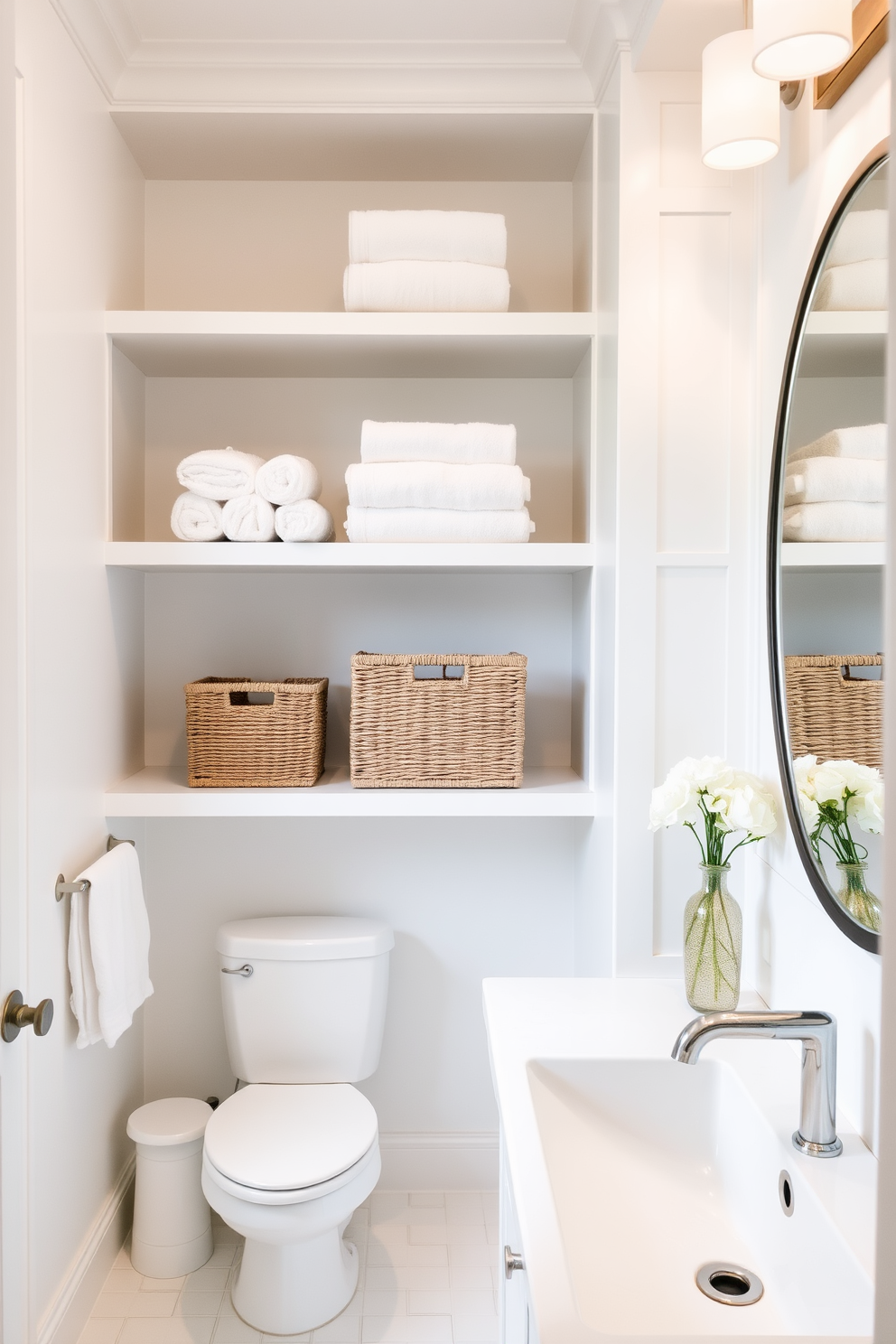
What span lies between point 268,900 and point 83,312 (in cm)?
134

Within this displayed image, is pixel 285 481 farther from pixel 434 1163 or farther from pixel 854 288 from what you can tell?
pixel 434 1163

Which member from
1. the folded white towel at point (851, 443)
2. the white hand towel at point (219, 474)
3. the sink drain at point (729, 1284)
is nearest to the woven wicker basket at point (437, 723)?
the white hand towel at point (219, 474)

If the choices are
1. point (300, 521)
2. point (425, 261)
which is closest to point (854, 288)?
point (425, 261)

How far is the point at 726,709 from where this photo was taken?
5.67ft

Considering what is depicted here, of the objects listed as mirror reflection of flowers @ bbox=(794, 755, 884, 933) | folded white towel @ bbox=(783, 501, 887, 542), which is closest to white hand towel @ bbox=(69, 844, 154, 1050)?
mirror reflection of flowers @ bbox=(794, 755, 884, 933)

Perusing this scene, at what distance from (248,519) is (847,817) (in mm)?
1241

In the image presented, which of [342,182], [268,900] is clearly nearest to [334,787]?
[268,900]

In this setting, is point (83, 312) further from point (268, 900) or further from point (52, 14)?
point (268, 900)

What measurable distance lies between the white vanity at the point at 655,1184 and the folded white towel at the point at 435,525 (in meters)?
0.85

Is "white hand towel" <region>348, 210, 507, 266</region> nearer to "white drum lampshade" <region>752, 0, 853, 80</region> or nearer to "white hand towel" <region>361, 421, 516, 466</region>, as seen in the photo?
"white hand towel" <region>361, 421, 516, 466</region>

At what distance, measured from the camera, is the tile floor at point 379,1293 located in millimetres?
1805

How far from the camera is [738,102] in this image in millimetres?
1302

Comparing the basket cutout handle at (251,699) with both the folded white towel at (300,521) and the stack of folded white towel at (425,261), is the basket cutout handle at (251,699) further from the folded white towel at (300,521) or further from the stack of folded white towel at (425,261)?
the stack of folded white towel at (425,261)

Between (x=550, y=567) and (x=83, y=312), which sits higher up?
(x=83, y=312)
